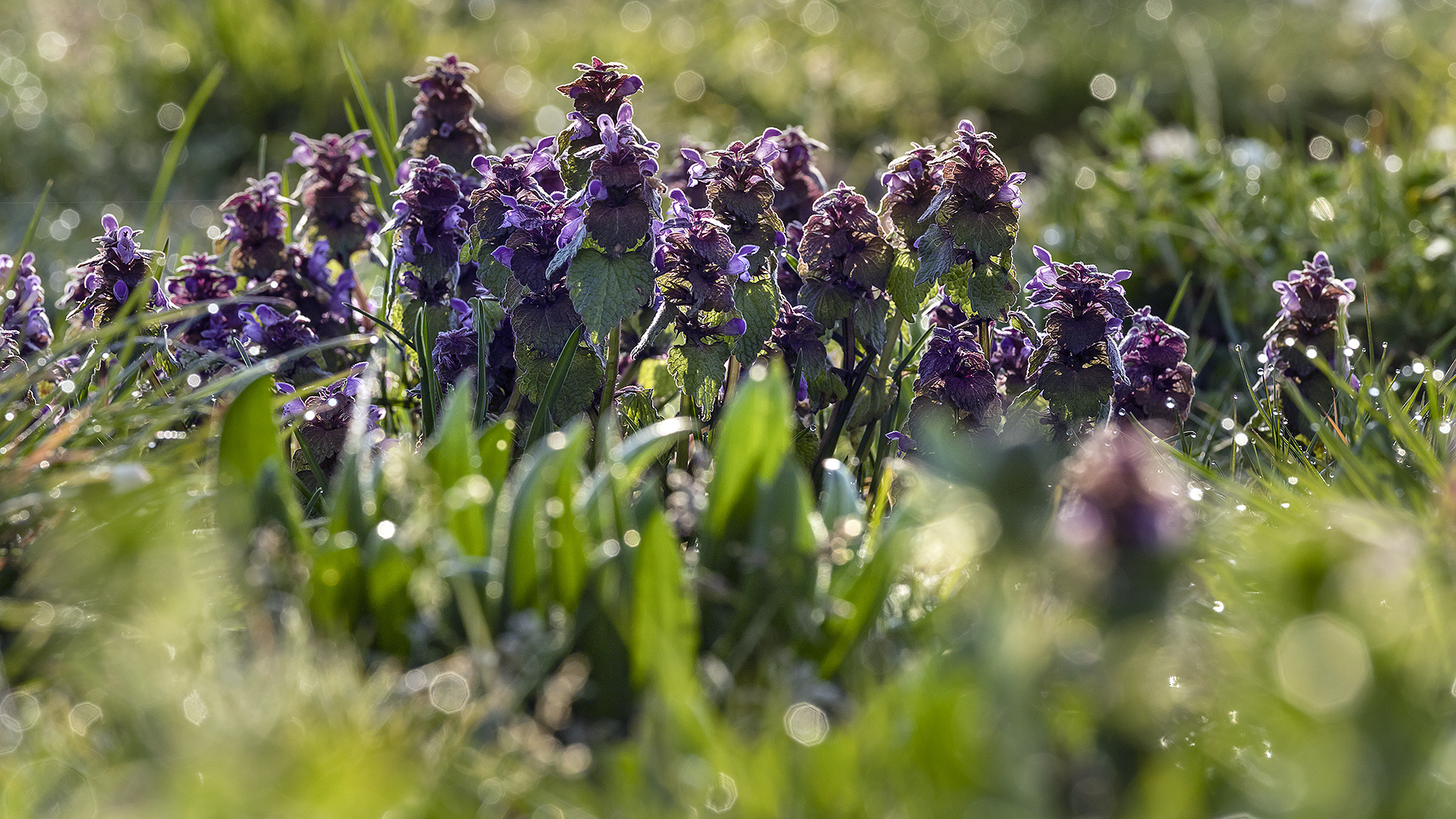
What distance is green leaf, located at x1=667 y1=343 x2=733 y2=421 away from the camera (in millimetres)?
1815

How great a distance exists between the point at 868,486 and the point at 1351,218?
89.6 inches

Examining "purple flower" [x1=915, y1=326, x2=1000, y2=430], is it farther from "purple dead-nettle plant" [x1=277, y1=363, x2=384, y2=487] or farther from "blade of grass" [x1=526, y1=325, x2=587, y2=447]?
"purple dead-nettle plant" [x1=277, y1=363, x2=384, y2=487]

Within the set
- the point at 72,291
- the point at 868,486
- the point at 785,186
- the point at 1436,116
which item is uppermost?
the point at 72,291

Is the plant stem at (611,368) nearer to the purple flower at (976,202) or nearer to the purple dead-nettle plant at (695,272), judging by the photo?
the purple dead-nettle plant at (695,272)

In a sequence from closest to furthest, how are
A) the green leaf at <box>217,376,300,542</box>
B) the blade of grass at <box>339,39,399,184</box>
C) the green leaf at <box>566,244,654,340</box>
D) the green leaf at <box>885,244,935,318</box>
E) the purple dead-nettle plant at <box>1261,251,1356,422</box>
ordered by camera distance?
the green leaf at <box>217,376,300,542</box> < the green leaf at <box>566,244,654,340</box> < the green leaf at <box>885,244,935,318</box> < the purple dead-nettle plant at <box>1261,251,1356,422</box> < the blade of grass at <box>339,39,399,184</box>

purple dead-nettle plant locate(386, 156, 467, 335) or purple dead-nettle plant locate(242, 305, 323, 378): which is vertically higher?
purple dead-nettle plant locate(386, 156, 467, 335)

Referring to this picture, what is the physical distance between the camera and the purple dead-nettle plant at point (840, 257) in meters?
1.92

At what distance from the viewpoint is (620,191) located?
69.4 inches

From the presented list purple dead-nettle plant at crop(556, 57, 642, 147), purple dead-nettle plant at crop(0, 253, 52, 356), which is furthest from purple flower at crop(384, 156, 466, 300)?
purple dead-nettle plant at crop(0, 253, 52, 356)

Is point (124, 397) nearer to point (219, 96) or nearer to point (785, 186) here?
point (785, 186)

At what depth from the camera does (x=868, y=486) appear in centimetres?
220

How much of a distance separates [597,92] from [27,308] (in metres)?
1.23

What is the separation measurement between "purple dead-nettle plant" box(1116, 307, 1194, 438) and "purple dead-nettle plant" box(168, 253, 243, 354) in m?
1.70

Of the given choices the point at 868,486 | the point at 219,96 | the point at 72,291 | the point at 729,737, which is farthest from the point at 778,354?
the point at 219,96
